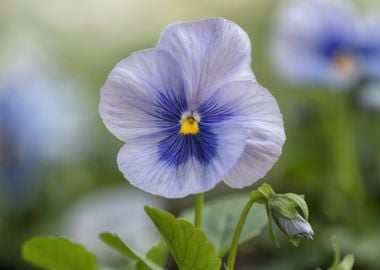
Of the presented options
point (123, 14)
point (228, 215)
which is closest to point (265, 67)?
point (123, 14)

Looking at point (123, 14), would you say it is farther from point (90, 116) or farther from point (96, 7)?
point (90, 116)

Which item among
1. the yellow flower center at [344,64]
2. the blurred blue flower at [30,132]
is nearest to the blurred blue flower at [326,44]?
the yellow flower center at [344,64]

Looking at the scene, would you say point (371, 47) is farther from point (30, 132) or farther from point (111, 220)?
point (30, 132)

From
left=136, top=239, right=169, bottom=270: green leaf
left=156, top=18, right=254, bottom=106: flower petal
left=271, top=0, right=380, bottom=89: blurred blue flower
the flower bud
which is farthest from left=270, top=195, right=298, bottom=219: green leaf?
left=271, top=0, right=380, bottom=89: blurred blue flower

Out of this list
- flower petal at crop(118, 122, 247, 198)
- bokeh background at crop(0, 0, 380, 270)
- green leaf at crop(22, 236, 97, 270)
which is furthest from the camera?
bokeh background at crop(0, 0, 380, 270)

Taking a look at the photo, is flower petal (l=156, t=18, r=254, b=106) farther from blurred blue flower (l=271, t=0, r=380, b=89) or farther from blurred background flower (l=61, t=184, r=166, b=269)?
blurred blue flower (l=271, t=0, r=380, b=89)

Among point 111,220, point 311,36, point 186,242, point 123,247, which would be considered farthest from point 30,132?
point 186,242

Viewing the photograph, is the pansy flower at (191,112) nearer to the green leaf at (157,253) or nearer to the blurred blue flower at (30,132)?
the green leaf at (157,253)
